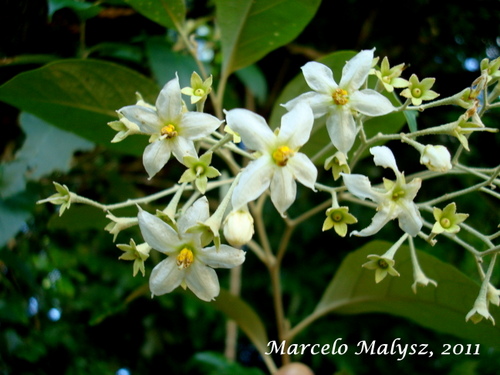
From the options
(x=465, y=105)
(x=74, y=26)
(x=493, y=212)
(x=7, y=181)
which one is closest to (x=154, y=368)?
(x=7, y=181)

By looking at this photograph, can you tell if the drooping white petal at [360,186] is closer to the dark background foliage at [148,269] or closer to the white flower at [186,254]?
the white flower at [186,254]

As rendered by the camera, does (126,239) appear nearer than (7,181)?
No

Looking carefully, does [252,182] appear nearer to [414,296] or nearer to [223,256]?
[223,256]

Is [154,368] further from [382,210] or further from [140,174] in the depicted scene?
[382,210]

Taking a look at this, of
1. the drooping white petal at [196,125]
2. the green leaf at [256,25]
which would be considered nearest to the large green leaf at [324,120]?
the green leaf at [256,25]

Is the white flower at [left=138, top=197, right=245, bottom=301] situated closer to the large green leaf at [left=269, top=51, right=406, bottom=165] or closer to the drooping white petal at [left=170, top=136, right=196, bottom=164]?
the drooping white petal at [left=170, top=136, right=196, bottom=164]

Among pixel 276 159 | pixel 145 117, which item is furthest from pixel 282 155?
pixel 145 117

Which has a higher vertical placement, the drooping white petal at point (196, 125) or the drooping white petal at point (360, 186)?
the drooping white petal at point (196, 125)
